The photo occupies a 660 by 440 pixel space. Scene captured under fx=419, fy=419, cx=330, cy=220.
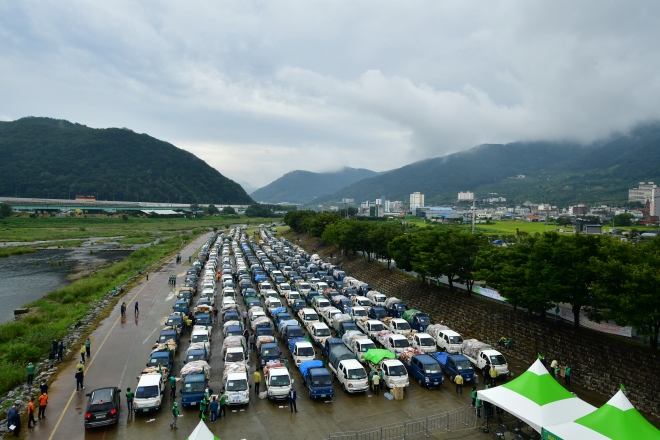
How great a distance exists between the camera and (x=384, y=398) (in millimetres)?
17094

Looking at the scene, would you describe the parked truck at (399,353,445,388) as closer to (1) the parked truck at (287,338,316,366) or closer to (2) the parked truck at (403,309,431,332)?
(1) the parked truck at (287,338,316,366)

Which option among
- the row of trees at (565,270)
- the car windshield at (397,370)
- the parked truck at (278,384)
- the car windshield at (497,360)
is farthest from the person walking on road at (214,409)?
the row of trees at (565,270)

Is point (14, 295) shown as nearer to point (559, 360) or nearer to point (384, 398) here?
point (384, 398)

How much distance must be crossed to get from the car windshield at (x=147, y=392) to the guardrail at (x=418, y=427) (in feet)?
22.4

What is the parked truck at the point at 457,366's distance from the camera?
724 inches

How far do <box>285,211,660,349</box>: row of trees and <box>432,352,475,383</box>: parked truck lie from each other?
19.9 feet

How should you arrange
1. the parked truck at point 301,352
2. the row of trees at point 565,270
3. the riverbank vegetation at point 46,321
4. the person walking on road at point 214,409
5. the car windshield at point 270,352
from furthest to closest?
the riverbank vegetation at point 46,321, the car windshield at point 270,352, the parked truck at point 301,352, the row of trees at point 565,270, the person walking on road at point 214,409

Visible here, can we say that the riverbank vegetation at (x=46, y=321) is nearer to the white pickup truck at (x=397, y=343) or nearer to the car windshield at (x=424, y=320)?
the white pickup truck at (x=397, y=343)

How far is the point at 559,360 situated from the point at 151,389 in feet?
60.6

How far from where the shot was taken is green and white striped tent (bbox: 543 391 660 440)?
11195 mm

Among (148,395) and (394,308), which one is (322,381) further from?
(394,308)

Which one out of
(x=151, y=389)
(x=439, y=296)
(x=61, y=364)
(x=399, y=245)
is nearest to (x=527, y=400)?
(x=151, y=389)

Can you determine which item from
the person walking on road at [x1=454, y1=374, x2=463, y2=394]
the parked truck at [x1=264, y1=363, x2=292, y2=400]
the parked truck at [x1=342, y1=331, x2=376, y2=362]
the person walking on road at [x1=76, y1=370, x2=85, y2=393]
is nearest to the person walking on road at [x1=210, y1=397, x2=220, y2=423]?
the parked truck at [x1=264, y1=363, x2=292, y2=400]

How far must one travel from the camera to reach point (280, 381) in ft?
54.7
